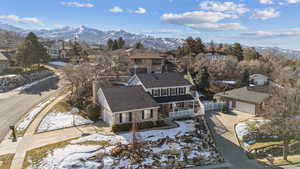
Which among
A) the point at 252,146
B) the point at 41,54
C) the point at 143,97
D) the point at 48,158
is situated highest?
the point at 41,54

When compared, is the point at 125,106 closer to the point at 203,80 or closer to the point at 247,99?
the point at 247,99

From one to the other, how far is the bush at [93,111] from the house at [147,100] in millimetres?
770

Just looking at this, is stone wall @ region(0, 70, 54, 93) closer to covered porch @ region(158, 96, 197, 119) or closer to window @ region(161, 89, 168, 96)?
window @ region(161, 89, 168, 96)

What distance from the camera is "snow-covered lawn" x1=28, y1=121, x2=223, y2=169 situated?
58.7 ft

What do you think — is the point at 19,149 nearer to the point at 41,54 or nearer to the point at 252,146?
the point at 252,146

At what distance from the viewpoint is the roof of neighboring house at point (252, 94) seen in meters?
32.5

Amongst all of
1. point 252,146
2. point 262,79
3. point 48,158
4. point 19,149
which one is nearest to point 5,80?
point 19,149

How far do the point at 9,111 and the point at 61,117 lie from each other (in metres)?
8.57

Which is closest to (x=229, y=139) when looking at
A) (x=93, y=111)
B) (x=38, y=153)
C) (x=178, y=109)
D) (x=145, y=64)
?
(x=178, y=109)

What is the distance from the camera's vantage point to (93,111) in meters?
26.5

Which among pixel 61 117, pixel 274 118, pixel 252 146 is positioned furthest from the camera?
pixel 61 117

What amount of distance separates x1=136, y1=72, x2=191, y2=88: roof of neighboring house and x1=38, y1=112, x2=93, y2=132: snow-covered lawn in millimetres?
10386

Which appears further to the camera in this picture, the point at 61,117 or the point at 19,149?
the point at 61,117

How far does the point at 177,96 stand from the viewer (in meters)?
31.9
